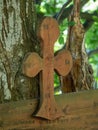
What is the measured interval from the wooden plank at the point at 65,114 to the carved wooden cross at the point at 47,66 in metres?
0.04

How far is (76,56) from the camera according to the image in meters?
2.89

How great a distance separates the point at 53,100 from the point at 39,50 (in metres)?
0.36

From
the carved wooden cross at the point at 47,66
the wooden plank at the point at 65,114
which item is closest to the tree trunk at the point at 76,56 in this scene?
the wooden plank at the point at 65,114

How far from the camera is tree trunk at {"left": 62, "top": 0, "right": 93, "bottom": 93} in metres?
2.86

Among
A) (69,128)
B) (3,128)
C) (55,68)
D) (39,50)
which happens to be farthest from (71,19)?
(3,128)

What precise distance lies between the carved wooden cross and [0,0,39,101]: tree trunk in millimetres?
197

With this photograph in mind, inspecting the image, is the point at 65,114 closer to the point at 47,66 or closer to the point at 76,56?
the point at 47,66

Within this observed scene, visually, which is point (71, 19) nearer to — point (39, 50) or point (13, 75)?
point (39, 50)

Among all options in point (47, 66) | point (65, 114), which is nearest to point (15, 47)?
point (47, 66)

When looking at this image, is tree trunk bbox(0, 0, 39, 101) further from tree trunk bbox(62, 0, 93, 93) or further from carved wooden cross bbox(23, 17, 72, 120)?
tree trunk bbox(62, 0, 93, 93)

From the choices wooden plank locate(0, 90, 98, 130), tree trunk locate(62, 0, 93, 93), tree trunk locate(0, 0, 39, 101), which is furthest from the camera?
tree trunk locate(62, 0, 93, 93)

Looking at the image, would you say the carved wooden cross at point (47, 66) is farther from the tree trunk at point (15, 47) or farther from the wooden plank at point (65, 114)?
the tree trunk at point (15, 47)

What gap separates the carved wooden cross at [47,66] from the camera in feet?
7.47

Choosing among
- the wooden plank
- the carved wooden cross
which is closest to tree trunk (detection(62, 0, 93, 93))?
the wooden plank
